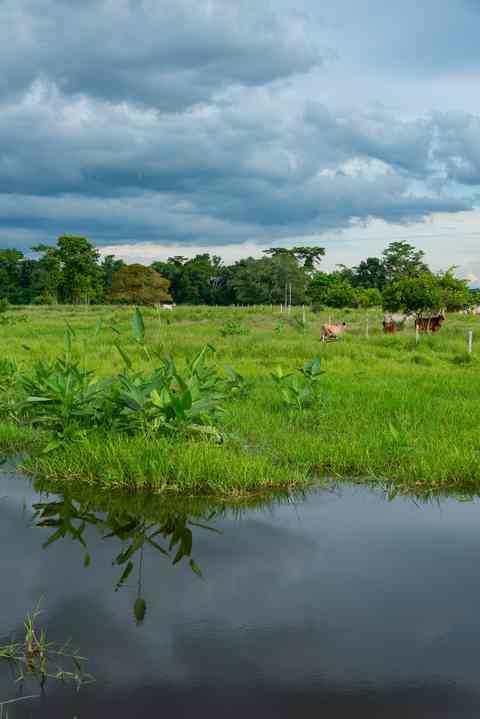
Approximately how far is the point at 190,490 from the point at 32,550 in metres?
1.62

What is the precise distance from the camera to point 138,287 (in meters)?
75.1

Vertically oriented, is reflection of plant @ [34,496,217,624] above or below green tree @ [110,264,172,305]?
below

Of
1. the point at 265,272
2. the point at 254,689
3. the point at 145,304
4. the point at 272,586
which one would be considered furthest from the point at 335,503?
the point at 265,272

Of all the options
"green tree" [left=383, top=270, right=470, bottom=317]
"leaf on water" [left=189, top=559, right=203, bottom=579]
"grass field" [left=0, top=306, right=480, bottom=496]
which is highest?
"green tree" [left=383, top=270, right=470, bottom=317]

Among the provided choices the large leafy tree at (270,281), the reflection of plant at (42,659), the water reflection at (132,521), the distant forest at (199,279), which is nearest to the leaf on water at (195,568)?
the water reflection at (132,521)

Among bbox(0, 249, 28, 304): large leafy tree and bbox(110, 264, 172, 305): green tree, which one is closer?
bbox(110, 264, 172, 305): green tree

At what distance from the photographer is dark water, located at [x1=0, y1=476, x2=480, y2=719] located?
3135mm

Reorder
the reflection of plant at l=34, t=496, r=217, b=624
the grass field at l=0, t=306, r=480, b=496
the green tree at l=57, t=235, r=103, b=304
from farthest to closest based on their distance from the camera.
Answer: the green tree at l=57, t=235, r=103, b=304
the grass field at l=0, t=306, r=480, b=496
the reflection of plant at l=34, t=496, r=217, b=624

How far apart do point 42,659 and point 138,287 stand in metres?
73.0

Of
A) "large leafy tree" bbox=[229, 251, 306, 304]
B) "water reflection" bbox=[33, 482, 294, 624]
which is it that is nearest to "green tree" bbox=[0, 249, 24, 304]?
"large leafy tree" bbox=[229, 251, 306, 304]

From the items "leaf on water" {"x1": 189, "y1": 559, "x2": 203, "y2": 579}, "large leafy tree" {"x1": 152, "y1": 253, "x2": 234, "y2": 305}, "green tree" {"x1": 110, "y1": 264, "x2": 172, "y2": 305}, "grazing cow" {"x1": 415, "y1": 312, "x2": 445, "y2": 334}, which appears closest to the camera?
"leaf on water" {"x1": 189, "y1": 559, "x2": 203, "y2": 579}

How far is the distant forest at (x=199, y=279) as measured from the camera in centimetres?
6806

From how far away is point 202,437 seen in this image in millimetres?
7117

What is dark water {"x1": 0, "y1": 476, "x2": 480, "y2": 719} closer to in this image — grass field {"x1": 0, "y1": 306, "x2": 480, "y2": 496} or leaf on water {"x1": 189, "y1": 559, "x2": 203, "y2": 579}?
leaf on water {"x1": 189, "y1": 559, "x2": 203, "y2": 579}
